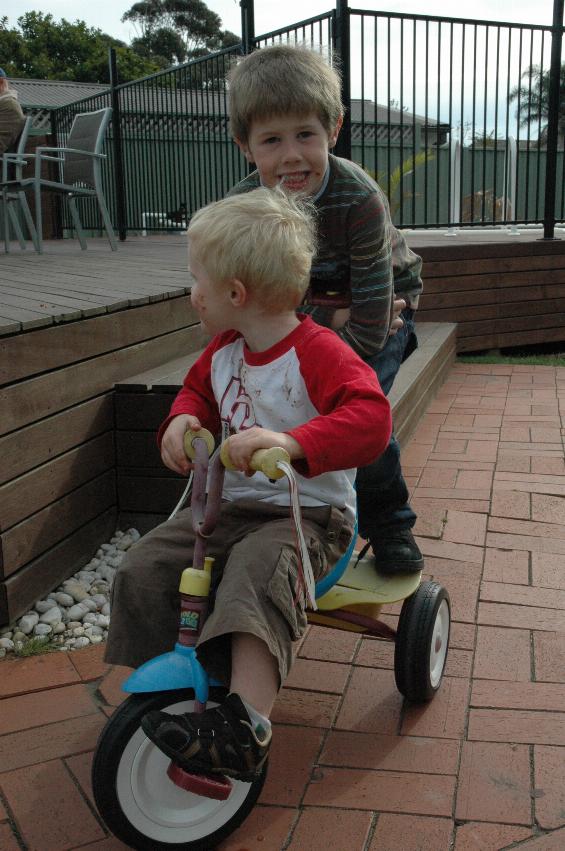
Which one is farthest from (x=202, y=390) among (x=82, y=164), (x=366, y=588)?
(x=82, y=164)

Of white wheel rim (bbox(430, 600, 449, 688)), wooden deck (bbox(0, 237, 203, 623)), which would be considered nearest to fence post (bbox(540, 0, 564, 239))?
wooden deck (bbox(0, 237, 203, 623))

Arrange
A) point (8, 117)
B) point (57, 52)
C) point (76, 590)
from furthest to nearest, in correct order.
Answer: point (57, 52), point (8, 117), point (76, 590)

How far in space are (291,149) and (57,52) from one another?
181 feet

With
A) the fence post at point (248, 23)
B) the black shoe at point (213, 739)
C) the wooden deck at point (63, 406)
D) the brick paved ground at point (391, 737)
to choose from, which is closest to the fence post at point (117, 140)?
the fence post at point (248, 23)

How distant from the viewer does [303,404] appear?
1.86 meters

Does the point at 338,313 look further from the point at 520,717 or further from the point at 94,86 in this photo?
the point at 94,86

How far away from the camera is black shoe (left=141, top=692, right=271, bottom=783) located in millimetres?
1557

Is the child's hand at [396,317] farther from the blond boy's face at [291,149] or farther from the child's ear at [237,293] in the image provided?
the child's ear at [237,293]

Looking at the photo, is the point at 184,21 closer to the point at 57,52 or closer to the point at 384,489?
the point at 57,52

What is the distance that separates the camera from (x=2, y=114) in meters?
6.47

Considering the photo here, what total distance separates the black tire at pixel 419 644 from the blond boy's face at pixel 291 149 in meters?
1.06

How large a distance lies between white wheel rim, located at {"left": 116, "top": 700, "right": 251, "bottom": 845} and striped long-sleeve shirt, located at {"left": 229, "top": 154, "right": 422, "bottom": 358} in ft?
3.37

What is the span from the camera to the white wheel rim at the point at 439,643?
2311 millimetres

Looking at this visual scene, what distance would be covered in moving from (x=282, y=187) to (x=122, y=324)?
1413 millimetres
